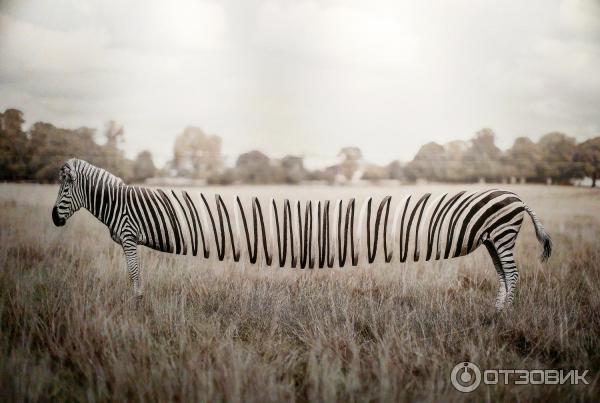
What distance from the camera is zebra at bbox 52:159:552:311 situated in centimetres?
360

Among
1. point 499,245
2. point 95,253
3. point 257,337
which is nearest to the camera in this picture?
point 257,337

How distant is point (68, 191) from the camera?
3.66 meters

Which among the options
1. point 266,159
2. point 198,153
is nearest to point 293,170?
point 266,159

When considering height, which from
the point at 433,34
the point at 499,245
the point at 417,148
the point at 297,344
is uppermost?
the point at 433,34

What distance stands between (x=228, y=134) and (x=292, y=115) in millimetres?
781

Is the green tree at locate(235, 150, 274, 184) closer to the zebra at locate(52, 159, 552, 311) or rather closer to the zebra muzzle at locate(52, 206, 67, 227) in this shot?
the zebra at locate(52, 159, 552, 311)

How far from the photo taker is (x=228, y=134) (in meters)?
4.52

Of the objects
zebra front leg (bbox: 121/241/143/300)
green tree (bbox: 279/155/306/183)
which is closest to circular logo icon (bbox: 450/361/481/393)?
green tree (bbox: 279/155/306/183)

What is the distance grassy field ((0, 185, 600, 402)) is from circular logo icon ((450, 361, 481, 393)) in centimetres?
5

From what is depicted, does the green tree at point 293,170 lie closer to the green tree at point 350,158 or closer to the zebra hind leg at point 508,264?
the green tree at point 350,158

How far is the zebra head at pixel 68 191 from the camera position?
3643 millimetres

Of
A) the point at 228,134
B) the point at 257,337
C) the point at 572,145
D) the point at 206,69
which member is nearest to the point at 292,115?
the point at 228,134

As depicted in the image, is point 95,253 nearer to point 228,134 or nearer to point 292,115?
point 228,134

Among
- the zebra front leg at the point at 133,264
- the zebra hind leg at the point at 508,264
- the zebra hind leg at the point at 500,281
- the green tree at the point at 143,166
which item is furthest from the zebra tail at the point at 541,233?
the green tree at the point at 143,166
